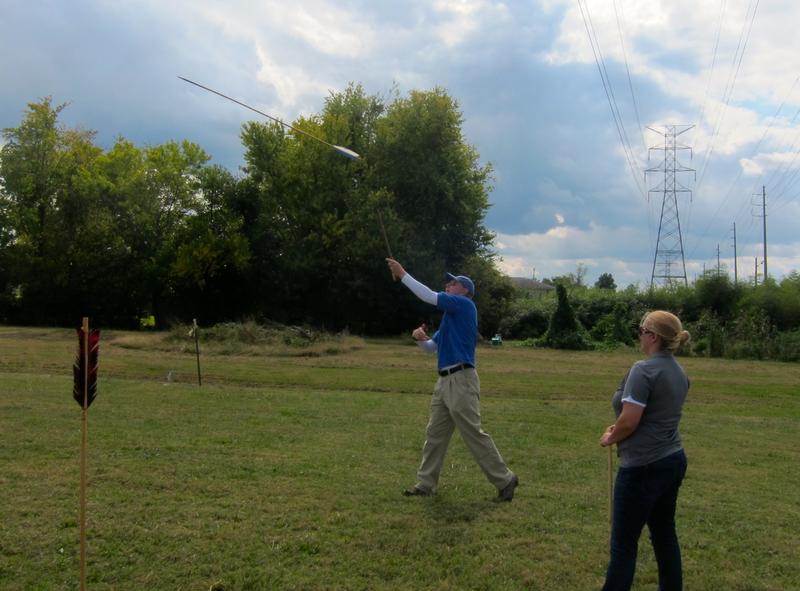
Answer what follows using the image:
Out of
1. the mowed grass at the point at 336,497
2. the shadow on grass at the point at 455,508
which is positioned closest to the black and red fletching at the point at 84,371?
the mowed grass at the point at 336,497

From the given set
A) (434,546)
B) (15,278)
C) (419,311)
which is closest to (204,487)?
(434,546)

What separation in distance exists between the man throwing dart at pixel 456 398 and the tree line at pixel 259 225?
1338 inches

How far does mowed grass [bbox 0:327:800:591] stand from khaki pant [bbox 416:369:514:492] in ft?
0.88

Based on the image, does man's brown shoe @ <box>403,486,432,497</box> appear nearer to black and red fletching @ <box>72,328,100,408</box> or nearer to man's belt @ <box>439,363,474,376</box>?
man's belt @ <box>439,363,474,376</box>

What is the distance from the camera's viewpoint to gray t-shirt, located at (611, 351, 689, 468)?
4.51m

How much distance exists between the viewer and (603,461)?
951cm

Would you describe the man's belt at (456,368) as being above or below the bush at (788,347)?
above

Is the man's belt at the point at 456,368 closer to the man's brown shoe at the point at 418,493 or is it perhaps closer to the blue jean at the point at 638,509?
the man's brown shoe at the point at 418,493

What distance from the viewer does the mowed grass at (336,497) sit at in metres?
5.40

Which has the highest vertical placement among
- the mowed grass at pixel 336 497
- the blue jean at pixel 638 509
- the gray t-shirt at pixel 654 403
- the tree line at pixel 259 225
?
the tree line at pixel 259 225

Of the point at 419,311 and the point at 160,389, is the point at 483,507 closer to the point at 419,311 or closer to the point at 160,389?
the point at 160,389

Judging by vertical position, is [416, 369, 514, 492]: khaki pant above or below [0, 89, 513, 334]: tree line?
below

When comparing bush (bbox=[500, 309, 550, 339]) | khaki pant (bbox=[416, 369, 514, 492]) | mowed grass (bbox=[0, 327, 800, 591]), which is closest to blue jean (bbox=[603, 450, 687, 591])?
mowed grass (bbox=[0, 327, 800, 591])

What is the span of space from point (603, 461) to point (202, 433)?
5423 mm
